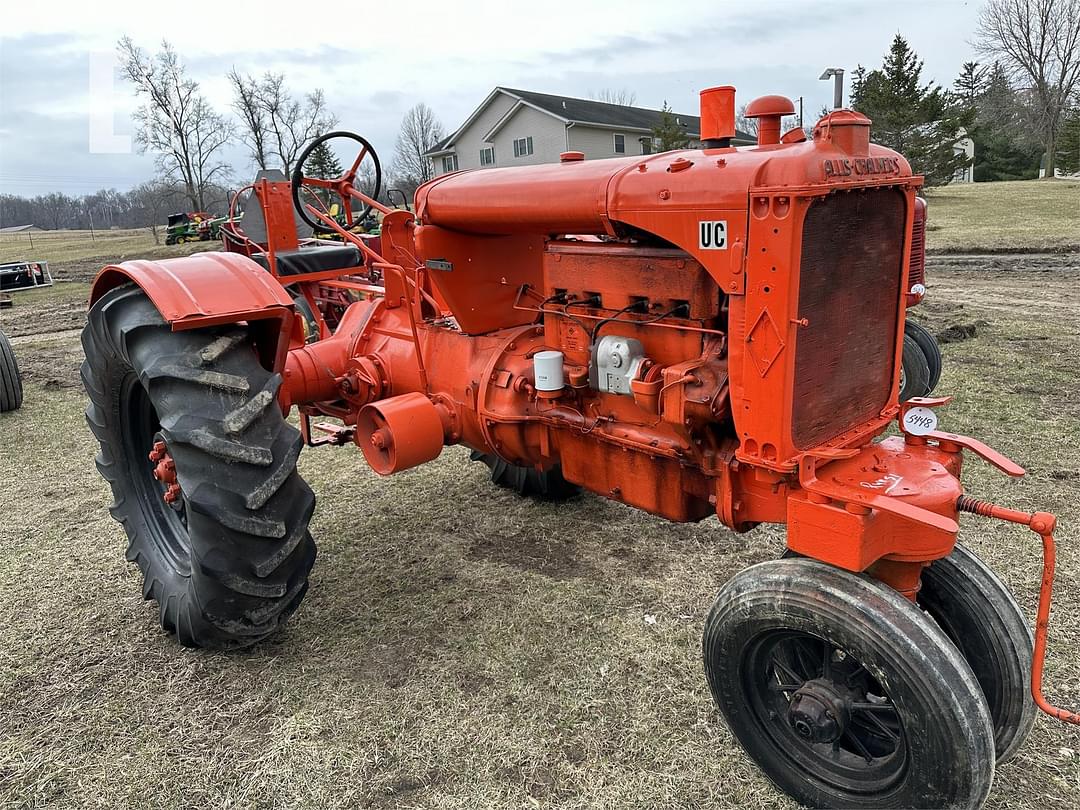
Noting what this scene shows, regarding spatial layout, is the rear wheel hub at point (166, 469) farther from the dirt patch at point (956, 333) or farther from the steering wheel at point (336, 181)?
the dirt patch at point (956, 333)

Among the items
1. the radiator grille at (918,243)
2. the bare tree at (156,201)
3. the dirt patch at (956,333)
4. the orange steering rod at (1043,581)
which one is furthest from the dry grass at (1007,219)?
the bare tree at (156,201)

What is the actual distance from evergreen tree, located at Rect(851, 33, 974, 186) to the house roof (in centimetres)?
805

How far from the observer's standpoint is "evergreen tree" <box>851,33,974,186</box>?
21.0 meters

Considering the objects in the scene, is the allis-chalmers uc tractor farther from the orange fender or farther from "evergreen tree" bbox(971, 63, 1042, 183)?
"evergreen tree" bbox(971, 63, 1042, 183)

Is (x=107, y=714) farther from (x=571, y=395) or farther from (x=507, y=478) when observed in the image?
(x=507, y=478)

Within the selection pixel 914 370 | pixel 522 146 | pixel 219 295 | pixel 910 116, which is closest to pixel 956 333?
pixel 914 370

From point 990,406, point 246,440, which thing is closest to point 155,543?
point 246,440

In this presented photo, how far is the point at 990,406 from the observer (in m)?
5.36

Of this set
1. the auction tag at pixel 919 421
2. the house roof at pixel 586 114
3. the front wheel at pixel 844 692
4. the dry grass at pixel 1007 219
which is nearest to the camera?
the front wheel at pixel 844 692

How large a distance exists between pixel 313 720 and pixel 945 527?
82.6 inches

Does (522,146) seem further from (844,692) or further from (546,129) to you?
(844,692)

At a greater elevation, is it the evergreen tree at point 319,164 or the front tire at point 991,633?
the evergreen tree at point 319,164

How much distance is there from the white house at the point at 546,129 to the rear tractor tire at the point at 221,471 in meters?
29.3

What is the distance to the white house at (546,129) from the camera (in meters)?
31.8
